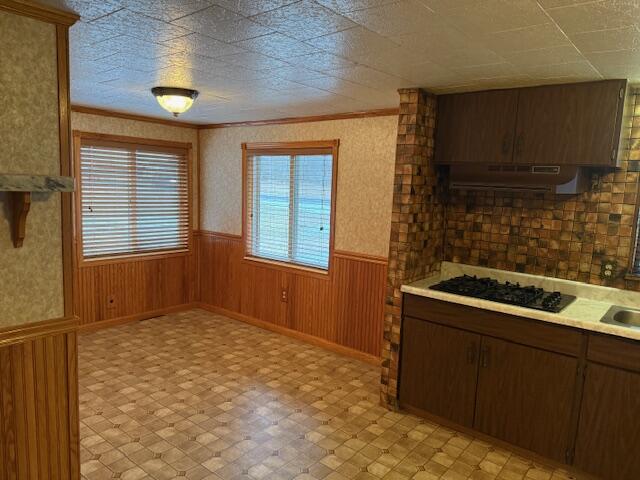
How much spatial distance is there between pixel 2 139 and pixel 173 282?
3930 millimetres

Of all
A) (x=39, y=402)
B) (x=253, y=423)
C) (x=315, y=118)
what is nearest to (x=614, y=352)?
(x=253, y=423)

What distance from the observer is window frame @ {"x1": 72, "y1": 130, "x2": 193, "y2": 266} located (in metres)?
4.53

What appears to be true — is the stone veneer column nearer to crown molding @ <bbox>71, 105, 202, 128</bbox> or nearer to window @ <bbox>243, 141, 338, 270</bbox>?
window @ <bbox>243, 141, 338, 270</bbox>

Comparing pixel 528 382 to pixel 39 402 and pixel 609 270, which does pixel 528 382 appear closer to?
pixel 609 270

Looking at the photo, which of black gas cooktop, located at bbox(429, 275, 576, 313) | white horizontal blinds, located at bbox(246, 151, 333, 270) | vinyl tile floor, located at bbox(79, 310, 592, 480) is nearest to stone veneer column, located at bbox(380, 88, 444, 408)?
black gas cooktop, located at bbox(429, 275, 576, 313)

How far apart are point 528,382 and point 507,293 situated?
58 cm

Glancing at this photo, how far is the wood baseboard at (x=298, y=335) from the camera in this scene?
14.0 ft

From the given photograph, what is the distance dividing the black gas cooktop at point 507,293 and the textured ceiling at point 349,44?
4.40 feet

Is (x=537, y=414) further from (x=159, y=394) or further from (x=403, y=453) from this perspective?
(x=159, y=394)

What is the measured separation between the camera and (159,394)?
3.46m

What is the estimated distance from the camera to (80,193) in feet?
15.0

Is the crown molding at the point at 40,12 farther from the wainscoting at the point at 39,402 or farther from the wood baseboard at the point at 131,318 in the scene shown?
the wood baseboard at the point at 131,318

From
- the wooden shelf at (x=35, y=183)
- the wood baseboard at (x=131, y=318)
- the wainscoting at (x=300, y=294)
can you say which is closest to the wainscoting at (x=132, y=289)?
the wood baseboard at (x=131, y=318)

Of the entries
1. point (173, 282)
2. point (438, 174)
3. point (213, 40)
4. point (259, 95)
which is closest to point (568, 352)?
point (438, 174)
